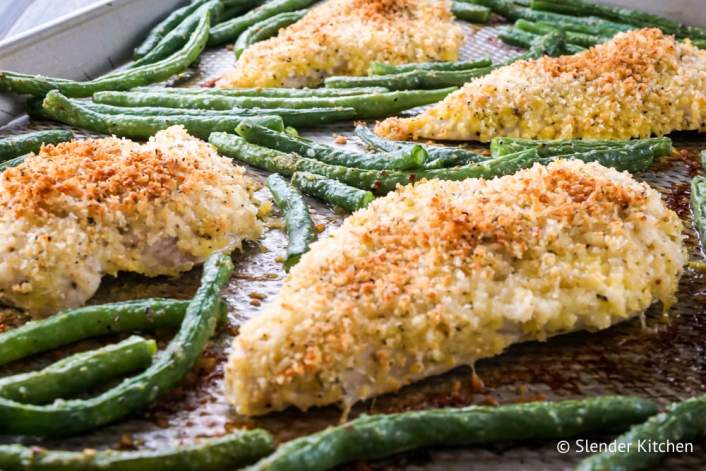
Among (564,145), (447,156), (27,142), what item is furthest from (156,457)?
(564,145)

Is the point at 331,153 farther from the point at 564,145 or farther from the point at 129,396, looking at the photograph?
the point at 129,396

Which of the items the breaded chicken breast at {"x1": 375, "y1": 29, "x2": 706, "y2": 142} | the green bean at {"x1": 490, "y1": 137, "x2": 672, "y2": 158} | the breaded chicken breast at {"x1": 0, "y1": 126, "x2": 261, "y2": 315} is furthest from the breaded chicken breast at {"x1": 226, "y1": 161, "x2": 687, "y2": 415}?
the breaded chicken breast at {"x1": 375, "y1": 29, "x2": 706, "y2": 142}

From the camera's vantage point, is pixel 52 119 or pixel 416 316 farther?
pixel 52 119

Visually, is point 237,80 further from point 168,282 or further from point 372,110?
point 168,282

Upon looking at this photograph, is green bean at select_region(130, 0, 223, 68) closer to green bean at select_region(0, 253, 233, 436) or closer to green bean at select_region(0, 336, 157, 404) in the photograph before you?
green bean at select_region(0, 253, 233, 436)

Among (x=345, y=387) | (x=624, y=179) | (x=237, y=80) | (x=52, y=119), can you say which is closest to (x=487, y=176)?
(x=624, y=179)

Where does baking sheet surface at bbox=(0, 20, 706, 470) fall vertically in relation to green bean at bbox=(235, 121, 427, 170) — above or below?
below

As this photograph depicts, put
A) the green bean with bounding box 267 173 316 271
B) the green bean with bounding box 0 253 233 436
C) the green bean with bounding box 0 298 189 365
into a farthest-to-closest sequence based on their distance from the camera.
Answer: the green bean with bounding box 267 173 316 271 → the green bean with bounding box 0 298 189 365 → the green bean with bounding box 0 253 233 436
